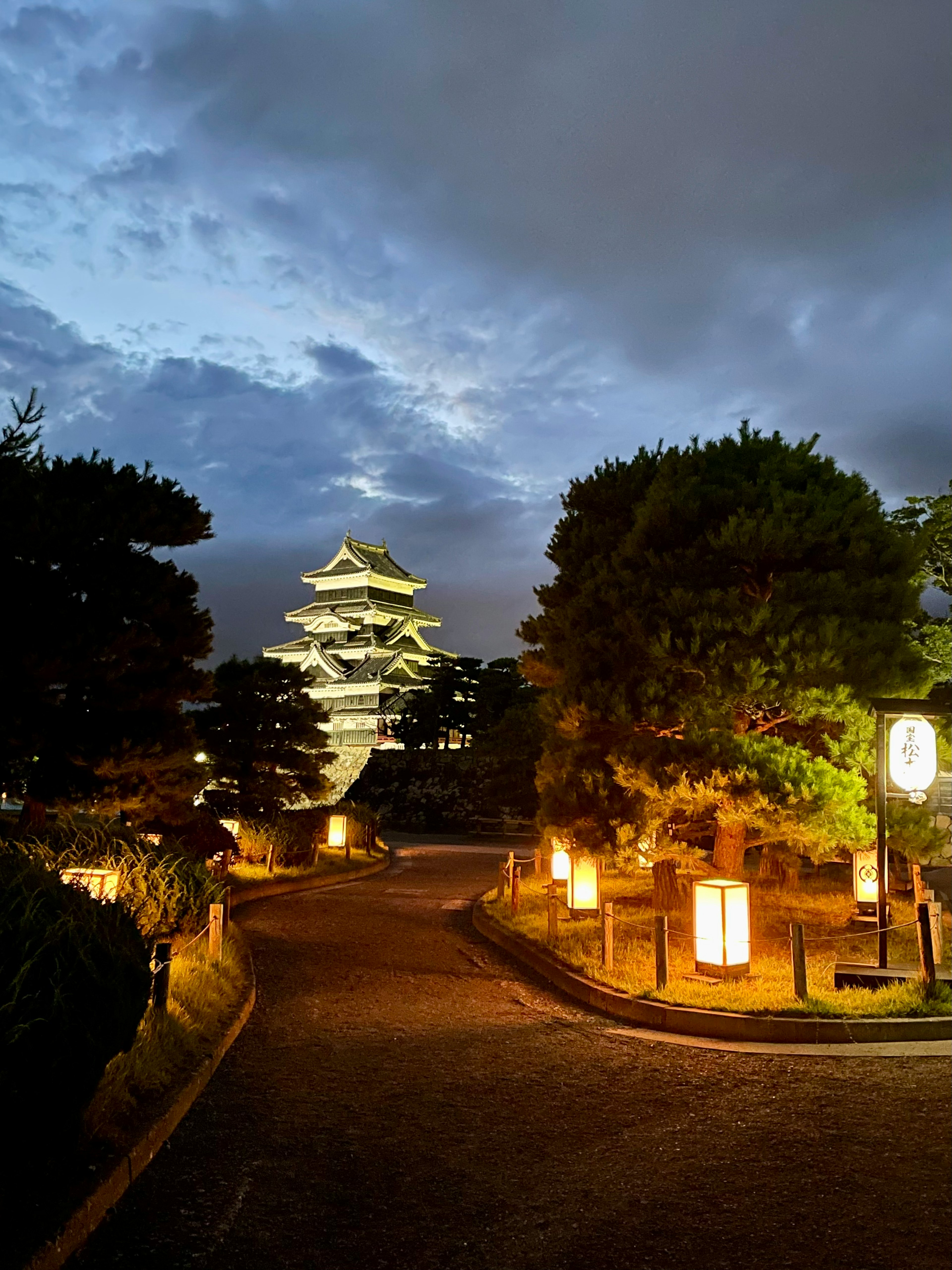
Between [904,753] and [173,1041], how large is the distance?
23.2ft

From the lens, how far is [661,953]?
8.61 metres

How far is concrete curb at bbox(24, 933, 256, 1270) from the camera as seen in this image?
Result: 3.90 metres

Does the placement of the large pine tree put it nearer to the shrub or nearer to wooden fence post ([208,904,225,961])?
wooden fence post ([208,904,225,961])

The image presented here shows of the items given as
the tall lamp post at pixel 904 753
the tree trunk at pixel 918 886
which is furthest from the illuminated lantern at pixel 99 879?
the tree trunk at pixel 918 886

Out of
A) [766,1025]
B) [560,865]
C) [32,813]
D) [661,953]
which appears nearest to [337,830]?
[32,813]

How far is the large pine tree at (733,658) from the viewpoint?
1034 cm

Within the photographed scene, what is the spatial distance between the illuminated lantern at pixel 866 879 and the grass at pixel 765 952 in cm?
37

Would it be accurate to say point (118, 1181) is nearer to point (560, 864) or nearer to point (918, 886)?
point (918, 886)

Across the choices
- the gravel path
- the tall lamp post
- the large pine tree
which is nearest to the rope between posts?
the gravel path

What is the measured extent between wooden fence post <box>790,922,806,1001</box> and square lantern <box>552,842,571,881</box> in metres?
5.58

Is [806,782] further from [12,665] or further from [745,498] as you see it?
[12,665]

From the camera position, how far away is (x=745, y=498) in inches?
464

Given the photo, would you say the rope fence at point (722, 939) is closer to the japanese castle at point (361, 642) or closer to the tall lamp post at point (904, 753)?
the tall lamp post at point (904, 753)

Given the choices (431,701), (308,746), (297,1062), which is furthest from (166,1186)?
(431,701)
